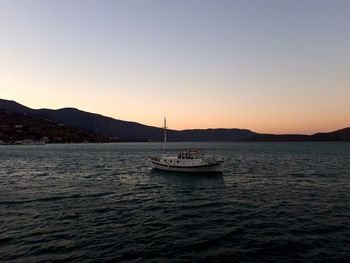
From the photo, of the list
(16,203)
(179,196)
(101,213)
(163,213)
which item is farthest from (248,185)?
(16,203)

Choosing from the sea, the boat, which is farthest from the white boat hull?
the sea

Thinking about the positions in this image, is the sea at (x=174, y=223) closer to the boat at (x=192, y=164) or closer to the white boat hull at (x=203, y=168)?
the white boat hull at (x=203, y=168)

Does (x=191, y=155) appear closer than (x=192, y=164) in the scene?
No

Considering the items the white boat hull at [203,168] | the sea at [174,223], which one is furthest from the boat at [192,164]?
the sea at [174,223]

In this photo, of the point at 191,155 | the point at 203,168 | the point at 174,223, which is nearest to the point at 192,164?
the point at 203,168

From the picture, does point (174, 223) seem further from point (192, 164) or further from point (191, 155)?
point (191, 155)

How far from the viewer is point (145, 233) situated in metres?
22.7

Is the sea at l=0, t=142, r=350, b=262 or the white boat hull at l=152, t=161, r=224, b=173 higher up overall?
the white boat hull at l=152, t=161, r=224, b=173

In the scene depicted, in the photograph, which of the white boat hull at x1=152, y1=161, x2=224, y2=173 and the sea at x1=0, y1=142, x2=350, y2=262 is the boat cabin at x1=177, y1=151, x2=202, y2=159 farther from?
the sea at x1=0, y1=142, x2=350, y2=262

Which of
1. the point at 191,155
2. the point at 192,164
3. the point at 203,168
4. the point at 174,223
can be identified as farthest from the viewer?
the point at 191,155

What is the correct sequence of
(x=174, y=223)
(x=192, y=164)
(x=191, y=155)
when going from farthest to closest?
(x=191, y=155)
(x=192, y=164)
(x=174, y=223)

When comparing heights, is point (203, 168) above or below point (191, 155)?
below

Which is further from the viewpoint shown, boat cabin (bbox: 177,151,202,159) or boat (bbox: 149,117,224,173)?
boat cabin (bbox: 177,151,202,159)

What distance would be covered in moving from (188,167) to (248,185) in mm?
15692
